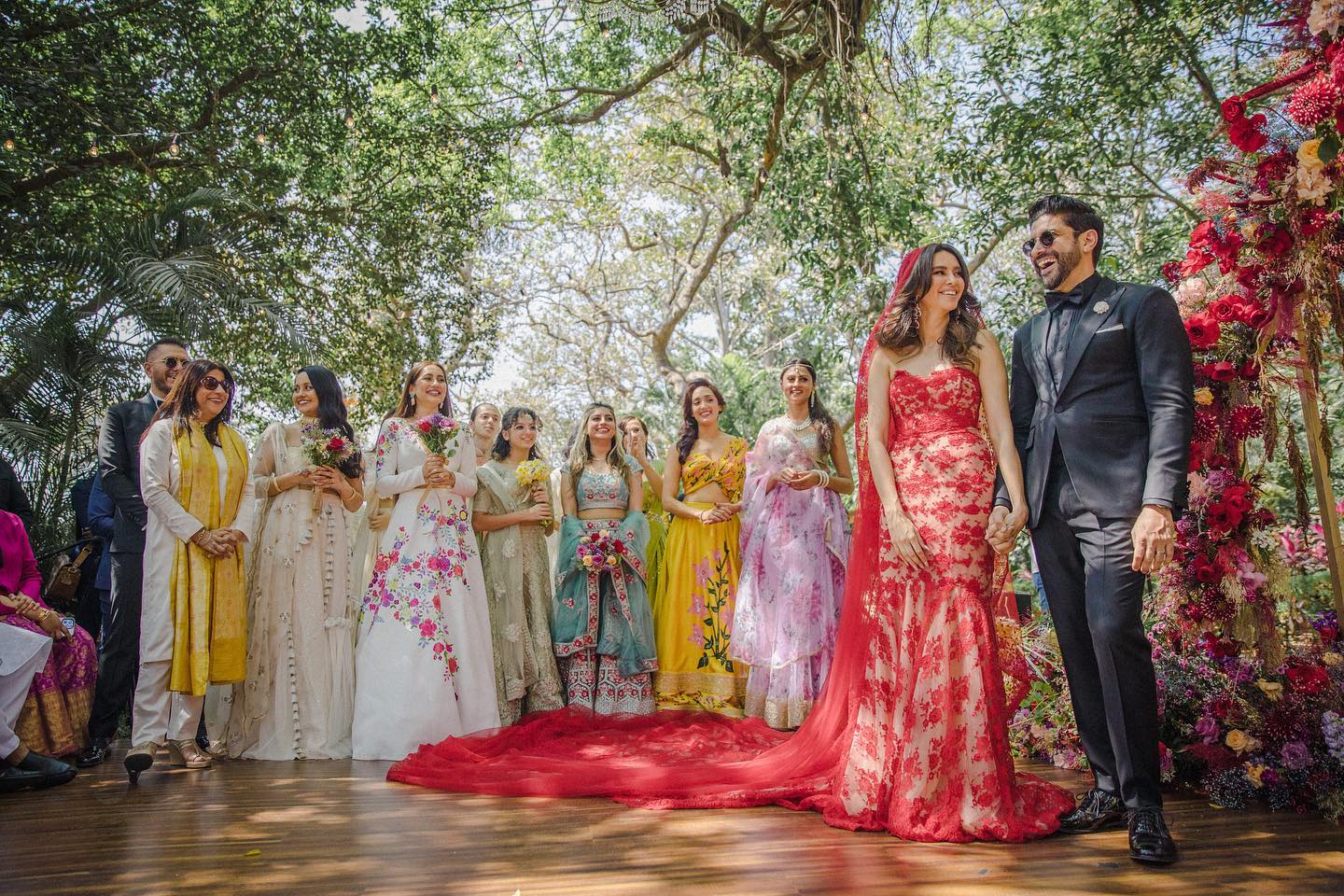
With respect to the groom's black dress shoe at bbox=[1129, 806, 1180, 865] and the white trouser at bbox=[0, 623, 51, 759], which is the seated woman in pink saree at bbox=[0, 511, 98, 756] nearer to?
the white trouser at bbox=[0, 623, 51, 759]

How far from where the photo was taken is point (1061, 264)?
120 inches

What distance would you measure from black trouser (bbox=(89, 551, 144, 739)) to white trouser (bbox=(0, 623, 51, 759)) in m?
0.50

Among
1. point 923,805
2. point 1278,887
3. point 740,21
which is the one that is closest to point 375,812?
point 923,805

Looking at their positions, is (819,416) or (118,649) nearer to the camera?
(118,649)

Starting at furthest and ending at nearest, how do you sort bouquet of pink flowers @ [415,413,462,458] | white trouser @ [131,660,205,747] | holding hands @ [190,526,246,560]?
1. bouquet of pink flowers @ [415,413,462,458]
2. holding hands @ [190,526,246,560]
3. white trouser @ [131,660,205,747]

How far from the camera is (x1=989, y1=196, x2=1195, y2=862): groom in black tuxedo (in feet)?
8.83

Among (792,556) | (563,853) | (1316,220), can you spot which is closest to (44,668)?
(563,853)

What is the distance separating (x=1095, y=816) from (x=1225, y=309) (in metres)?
1.83

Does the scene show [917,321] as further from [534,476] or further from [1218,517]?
[534,476]

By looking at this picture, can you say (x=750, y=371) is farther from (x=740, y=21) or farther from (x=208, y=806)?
(x=208, y=806)

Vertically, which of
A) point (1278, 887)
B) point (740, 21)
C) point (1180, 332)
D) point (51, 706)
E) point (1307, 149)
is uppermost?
point (740, 21)

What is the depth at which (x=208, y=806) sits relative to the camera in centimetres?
344

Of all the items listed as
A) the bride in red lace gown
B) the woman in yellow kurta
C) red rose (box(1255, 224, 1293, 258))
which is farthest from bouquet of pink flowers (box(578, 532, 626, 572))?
red rose (box(1255, 224, 1293, 258))

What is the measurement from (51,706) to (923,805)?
4.00 m
